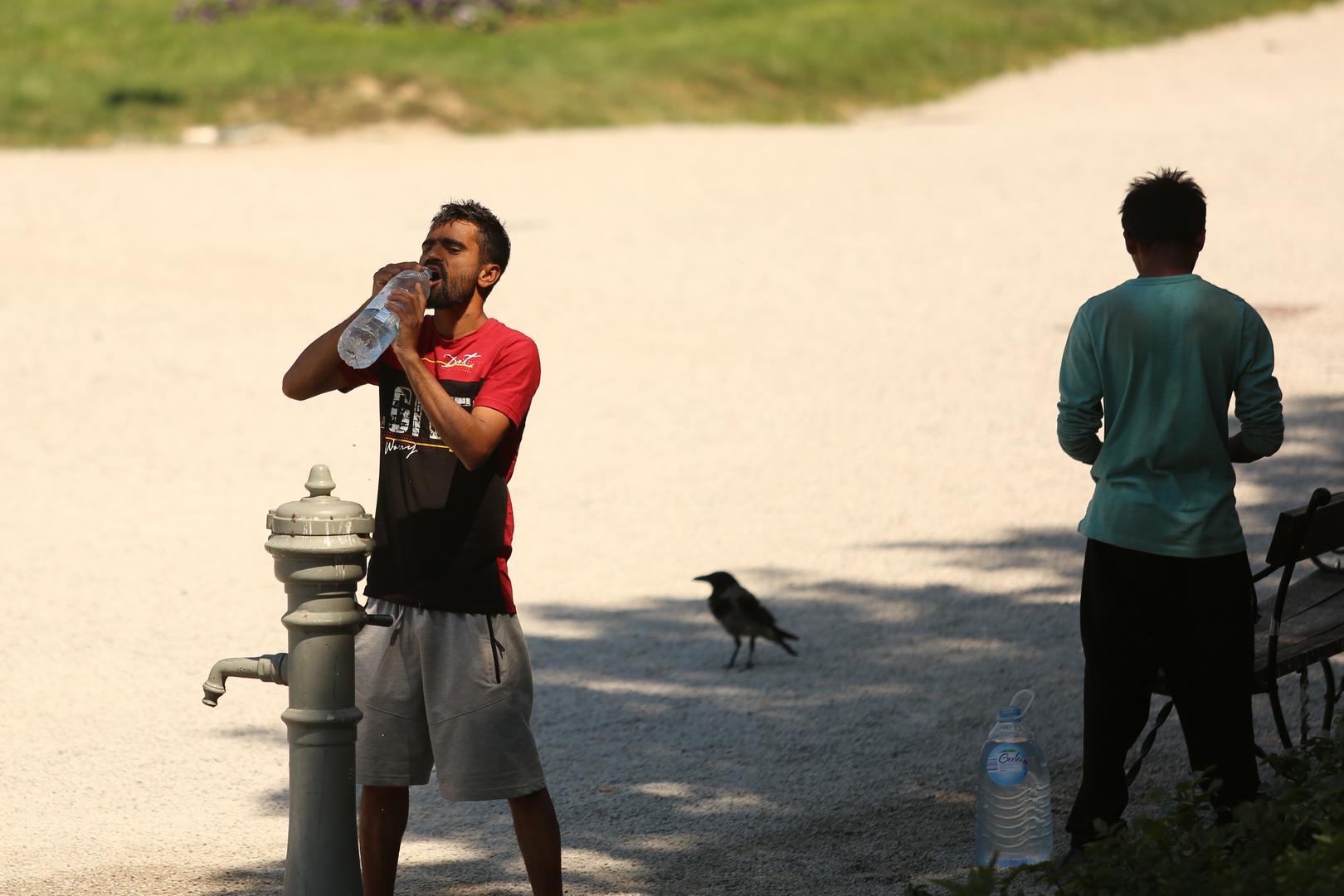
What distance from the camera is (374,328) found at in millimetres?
3736

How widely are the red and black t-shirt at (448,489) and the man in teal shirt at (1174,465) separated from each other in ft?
4.73

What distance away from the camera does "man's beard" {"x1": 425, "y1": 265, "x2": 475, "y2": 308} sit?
13.2 ft


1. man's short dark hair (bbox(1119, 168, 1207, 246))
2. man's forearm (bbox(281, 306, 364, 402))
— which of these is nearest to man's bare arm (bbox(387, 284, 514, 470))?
man's forearm (bbox(281, 306, 364, 402))

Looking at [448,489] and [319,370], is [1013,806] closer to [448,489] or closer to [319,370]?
[448,489]

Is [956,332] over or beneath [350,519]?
over

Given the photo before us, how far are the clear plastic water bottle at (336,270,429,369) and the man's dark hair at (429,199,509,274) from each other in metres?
0.27

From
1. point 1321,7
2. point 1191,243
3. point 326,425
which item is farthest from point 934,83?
point 1191,243

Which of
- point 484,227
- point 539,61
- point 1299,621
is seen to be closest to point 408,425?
point 484,227

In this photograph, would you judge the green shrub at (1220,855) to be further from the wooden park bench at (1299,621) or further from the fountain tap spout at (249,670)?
the fountain tap spout at (249,670)

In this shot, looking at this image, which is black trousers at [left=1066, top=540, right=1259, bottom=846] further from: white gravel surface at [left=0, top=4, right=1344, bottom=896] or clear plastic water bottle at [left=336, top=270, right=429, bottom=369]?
clear plastic water bottle at [left=336, top=270, right=429, bottom=369]

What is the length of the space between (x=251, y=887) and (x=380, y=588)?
1.13m

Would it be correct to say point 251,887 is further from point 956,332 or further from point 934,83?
point 934,83

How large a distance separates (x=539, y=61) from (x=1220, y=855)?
72.6 ft

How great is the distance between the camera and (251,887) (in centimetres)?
462
